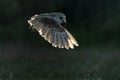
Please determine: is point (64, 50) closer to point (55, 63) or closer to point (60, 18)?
point (55, 63)

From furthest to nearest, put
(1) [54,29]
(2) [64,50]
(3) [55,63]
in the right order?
1. (2) [64,50]
2. (3) [55,63]
3. (1) [54,29]

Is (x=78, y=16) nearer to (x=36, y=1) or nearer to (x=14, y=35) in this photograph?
(x=36, y=1)

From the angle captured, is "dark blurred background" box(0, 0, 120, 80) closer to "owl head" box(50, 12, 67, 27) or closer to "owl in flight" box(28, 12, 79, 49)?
"owl in flight" box(28, 12, 79, 49)

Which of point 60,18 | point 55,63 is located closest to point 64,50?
point 55,63

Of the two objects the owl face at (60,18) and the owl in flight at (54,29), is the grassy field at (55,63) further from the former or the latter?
the owl face at (60,18)

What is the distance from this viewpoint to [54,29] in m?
7.64

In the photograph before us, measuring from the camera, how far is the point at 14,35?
626 inches

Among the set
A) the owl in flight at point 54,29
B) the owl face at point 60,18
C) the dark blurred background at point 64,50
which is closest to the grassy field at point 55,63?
the dark blurred background at point 64,50

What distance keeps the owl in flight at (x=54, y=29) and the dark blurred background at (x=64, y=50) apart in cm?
164

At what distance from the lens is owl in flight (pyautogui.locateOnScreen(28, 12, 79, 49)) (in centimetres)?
739

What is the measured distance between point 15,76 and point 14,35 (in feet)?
20.5

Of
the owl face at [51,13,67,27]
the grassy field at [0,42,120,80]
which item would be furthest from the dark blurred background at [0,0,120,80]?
the owl face at [51,13,67,27]

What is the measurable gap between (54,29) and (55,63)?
3.98 metres

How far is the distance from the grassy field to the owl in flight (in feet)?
5.45
